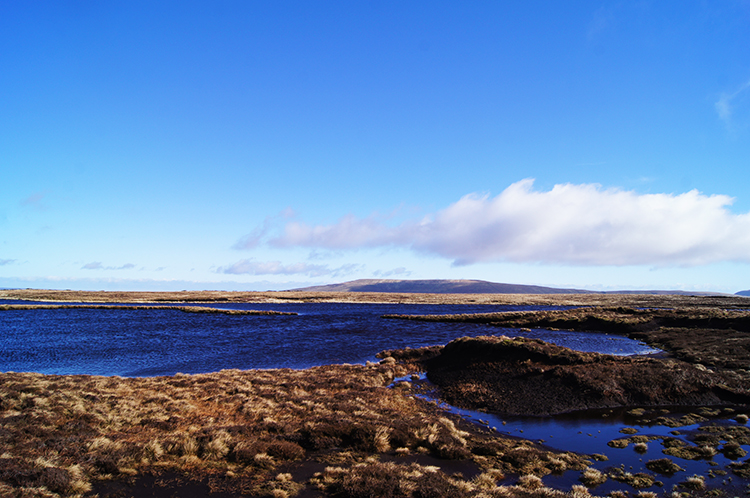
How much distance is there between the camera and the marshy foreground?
12.0 metres

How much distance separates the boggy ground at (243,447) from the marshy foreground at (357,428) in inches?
2.7

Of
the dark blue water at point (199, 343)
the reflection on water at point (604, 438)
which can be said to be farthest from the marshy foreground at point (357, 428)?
the dark blue water at point (199, 343)

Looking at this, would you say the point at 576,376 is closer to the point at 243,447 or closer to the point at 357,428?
the point at 357,428

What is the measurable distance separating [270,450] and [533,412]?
15.0 m

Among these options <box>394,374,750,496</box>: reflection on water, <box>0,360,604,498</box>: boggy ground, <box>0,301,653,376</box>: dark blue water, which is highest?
<box>0,360,604,498</box>: boggy ground

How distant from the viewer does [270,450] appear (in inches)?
567

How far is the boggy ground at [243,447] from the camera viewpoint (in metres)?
11.7

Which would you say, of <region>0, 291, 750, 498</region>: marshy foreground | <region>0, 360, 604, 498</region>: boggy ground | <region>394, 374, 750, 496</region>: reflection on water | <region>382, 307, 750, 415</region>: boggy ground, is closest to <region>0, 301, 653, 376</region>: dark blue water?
<region>382, 307, 750, 415</region>: boggy ground

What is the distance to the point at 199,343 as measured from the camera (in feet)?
159

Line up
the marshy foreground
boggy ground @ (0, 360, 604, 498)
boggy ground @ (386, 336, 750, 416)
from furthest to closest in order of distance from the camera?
→ 1. boggy ground @ (386, 336, 750, 416)
2. the marshy foreground
3. boggy ground @ (0, 360, 604, 498)

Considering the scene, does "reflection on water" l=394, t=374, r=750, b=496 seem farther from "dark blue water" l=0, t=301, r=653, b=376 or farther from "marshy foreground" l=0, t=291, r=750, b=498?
"dark blue water" l=0, t=301, r=653, b=376

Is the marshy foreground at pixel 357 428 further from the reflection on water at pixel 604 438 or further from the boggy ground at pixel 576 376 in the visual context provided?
the reflection on water at pixel 604 438

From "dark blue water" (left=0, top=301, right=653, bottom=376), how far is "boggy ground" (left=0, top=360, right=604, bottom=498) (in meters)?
13.7

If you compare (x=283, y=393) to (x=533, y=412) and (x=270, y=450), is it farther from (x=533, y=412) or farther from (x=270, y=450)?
(x=533, y=412)
